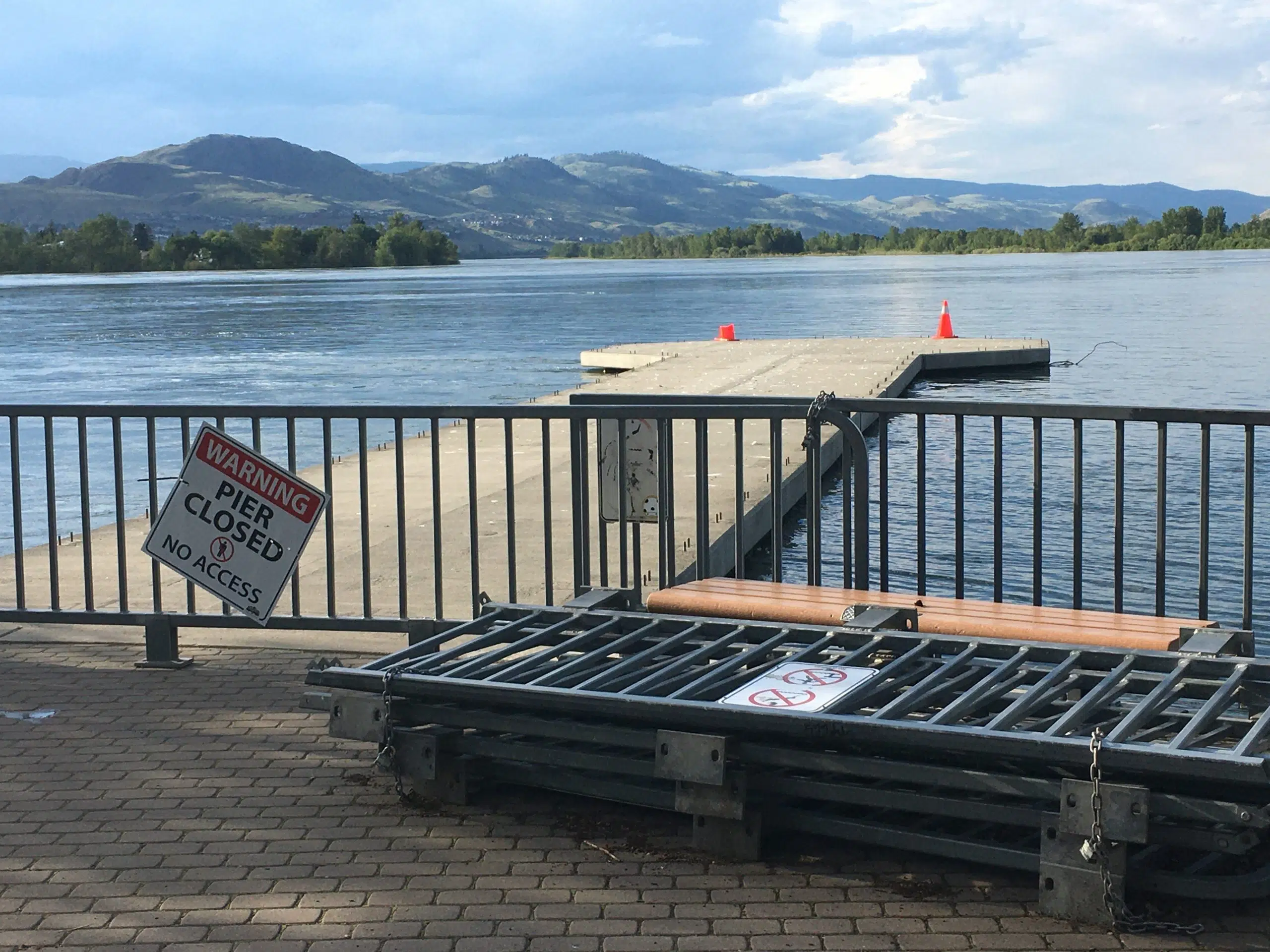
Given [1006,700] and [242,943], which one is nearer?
[242,943]

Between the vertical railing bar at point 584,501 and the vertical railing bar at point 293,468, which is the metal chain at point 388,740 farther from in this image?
the vertical railing bar at point 584,501

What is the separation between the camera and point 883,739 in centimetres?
499

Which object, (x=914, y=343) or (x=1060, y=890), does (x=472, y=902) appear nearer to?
(x=1060, y=890)

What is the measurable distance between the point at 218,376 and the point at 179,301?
7301cm

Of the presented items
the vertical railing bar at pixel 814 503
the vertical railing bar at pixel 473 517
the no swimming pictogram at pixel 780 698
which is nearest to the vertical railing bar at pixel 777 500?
the vertical railing bar at pixel 814 503

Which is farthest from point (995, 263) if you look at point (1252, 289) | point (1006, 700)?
point (1006, 700)

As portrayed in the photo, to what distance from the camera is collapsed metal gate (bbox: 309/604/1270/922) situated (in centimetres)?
470

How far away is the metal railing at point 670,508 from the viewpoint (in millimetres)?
7590

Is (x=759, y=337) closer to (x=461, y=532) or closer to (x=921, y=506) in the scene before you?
(x=461, y=532)

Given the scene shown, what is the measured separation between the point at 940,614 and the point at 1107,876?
2.04 metres

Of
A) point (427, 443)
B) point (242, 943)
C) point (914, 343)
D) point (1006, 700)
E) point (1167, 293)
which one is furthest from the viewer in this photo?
point (1167, 293)

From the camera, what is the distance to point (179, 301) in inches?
4365

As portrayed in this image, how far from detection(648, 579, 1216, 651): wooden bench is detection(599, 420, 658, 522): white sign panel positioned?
0.63m

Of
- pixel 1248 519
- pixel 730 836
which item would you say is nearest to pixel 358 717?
pixel 730 836
